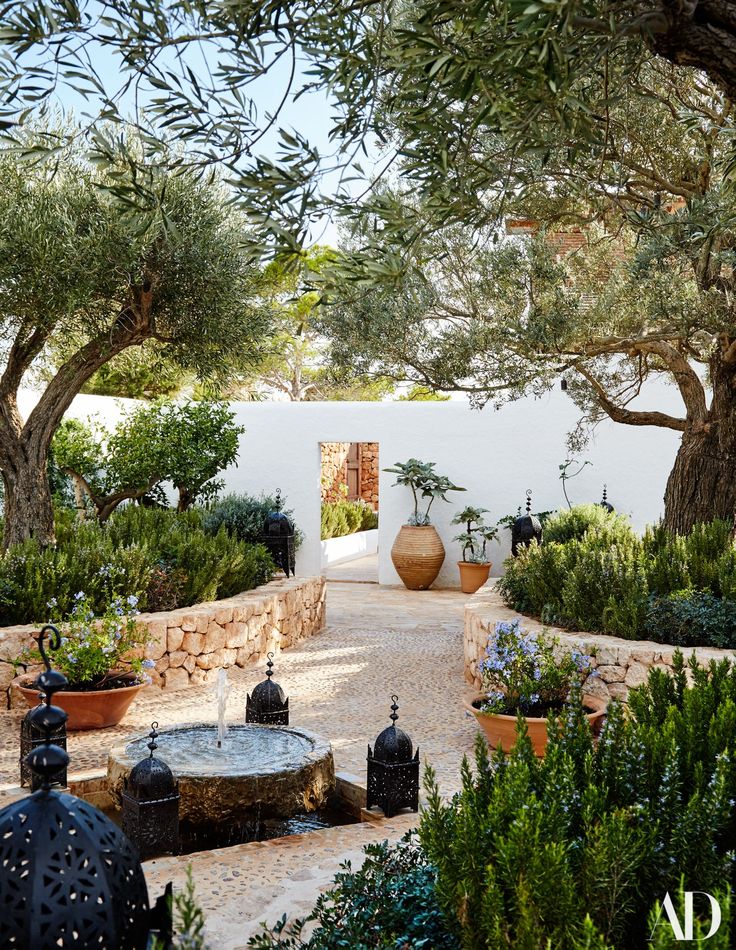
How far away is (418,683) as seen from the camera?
8484 mm

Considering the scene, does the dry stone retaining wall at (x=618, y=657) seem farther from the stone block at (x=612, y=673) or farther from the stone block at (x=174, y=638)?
the stone block at (x=174, y=638)

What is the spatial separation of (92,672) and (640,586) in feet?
13.9

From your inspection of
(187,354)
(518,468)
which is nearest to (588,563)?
(187,354)

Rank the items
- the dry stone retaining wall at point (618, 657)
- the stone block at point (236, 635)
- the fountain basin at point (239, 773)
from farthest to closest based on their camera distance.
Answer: the stone block at point (236, 635)
the dry stone retaining wall at point (618, 657)
the fountain basin at point (239, 773)

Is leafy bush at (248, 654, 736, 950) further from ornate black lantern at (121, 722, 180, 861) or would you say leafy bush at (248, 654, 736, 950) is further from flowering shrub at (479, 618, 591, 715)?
flowering shrub at (479, 618, 591, 715)

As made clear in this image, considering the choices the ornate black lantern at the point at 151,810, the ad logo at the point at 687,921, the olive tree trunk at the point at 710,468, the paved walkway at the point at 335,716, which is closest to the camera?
the ad logo at the point at 687,921

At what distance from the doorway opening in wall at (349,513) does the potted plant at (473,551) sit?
6.72 ft

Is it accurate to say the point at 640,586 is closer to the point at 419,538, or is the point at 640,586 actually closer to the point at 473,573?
the point at 473,573

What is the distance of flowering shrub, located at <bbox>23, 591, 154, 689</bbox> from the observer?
22.3ft

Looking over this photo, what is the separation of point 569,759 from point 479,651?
5640mm

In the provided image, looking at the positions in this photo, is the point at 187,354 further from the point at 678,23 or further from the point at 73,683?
the point at 678,23

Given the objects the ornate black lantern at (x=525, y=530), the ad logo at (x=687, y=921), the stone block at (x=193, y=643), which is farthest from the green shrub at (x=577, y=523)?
the ad logo at (x=687, y=921)

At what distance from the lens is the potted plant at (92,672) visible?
6742 millimetres

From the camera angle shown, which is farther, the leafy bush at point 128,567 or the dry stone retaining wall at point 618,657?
the leafy bush at point 128,567
